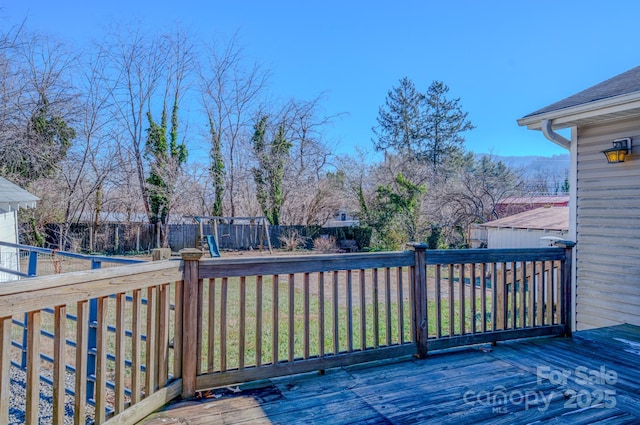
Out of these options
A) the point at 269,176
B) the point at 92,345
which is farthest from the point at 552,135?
the point at 269,176

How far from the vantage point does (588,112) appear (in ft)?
13.1

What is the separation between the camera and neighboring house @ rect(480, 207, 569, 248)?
27.7ft

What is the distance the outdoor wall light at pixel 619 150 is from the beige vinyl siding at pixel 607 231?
0.06m

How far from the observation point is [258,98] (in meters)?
16.4

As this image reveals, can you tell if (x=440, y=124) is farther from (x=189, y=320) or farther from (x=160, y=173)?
(x=189, y=320)

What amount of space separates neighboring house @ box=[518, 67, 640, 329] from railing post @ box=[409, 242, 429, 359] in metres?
2.65

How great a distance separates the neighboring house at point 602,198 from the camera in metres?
3.95

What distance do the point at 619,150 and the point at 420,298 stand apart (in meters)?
2.95

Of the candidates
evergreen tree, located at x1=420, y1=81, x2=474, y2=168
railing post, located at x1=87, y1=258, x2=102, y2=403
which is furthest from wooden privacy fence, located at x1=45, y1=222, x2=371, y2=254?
evergreen tree, located at x1=420, y1=81, x2=474, y2=168

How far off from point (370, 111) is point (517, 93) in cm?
862

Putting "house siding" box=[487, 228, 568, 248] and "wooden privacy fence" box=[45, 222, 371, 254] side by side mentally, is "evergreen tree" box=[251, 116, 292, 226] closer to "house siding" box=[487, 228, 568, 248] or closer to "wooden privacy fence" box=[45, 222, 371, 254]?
"wooden privacy fence" box=[45, 222, 371, 254]

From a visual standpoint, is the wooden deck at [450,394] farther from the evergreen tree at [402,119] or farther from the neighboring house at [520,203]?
the evergreen tree at [402,119]

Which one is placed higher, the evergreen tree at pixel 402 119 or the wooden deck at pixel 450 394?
the evergreen tree at pixel 402 119

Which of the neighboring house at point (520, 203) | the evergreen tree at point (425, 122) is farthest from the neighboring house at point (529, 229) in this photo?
the evergreen tree at point (425, 122)
